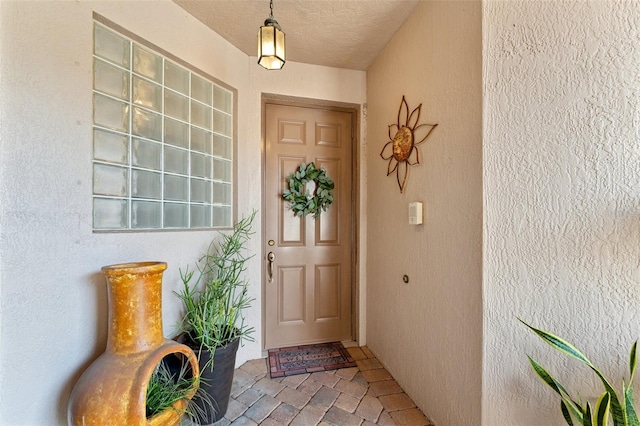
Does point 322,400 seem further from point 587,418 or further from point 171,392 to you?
point 587,418

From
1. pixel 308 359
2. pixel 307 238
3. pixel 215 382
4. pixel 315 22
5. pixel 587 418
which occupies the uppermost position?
pixel 315 22

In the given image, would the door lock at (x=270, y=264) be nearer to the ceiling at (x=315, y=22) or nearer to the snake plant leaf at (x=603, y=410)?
the ceiling at (x=315, y=22)

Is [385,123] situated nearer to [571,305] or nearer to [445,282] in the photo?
[445,282]

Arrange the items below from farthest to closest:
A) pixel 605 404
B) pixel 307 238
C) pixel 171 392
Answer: pixel 307 238, pixel 171 392, pixel 605 404

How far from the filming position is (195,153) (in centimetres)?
180

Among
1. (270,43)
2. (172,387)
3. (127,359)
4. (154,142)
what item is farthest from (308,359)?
(270,43)

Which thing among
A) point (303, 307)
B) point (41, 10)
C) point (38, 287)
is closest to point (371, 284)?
point (303, 307)

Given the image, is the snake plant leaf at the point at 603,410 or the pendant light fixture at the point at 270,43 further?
the pendant light fixture at the point at 270,43

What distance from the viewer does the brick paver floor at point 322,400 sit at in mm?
1548

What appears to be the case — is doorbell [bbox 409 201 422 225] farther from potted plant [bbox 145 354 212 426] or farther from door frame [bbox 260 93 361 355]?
potted plant [bbox 145 354 212 426]

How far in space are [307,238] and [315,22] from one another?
172 centimetres

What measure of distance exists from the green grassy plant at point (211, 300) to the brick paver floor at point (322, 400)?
0.45 metres

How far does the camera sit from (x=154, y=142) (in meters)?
1.56

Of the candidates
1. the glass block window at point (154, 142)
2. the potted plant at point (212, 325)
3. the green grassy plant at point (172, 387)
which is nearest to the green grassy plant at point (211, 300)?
the potted plant at point (212, 325)
